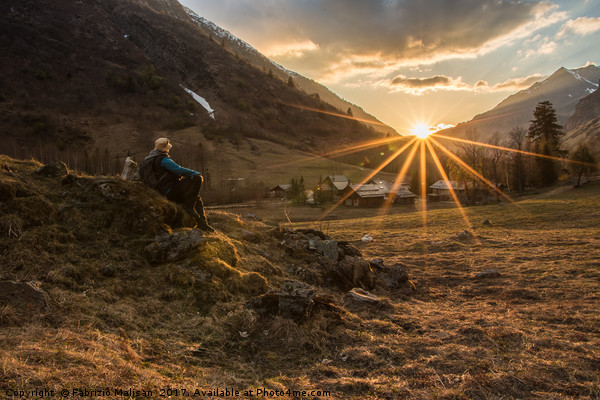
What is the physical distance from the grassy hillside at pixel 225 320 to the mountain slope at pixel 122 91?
80.9 meters

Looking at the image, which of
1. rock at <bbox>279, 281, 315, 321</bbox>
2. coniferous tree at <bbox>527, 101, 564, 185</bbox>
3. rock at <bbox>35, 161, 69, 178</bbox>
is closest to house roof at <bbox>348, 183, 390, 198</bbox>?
coniferous tree at <bbox>527, 101, 564, 185</bbox>

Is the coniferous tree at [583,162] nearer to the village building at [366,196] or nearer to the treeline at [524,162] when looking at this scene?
the treeline at [524,162]

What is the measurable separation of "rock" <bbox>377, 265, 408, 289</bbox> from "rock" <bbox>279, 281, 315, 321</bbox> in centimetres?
466

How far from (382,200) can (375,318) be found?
6193 cm

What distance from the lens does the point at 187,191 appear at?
867cm

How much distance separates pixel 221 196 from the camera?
217 ft

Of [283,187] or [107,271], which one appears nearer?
[107,271]

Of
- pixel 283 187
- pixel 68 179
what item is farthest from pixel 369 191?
pixel 68 179

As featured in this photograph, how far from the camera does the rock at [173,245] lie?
7012 mm

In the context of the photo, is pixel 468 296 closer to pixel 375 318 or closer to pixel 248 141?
pixel 375 318

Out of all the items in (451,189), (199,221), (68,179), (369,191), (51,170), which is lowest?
(451,189)

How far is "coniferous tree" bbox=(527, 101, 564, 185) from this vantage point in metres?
62.0

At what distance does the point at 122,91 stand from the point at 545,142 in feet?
475

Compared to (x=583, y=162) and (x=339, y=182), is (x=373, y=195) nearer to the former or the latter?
(x=339, y=182)
